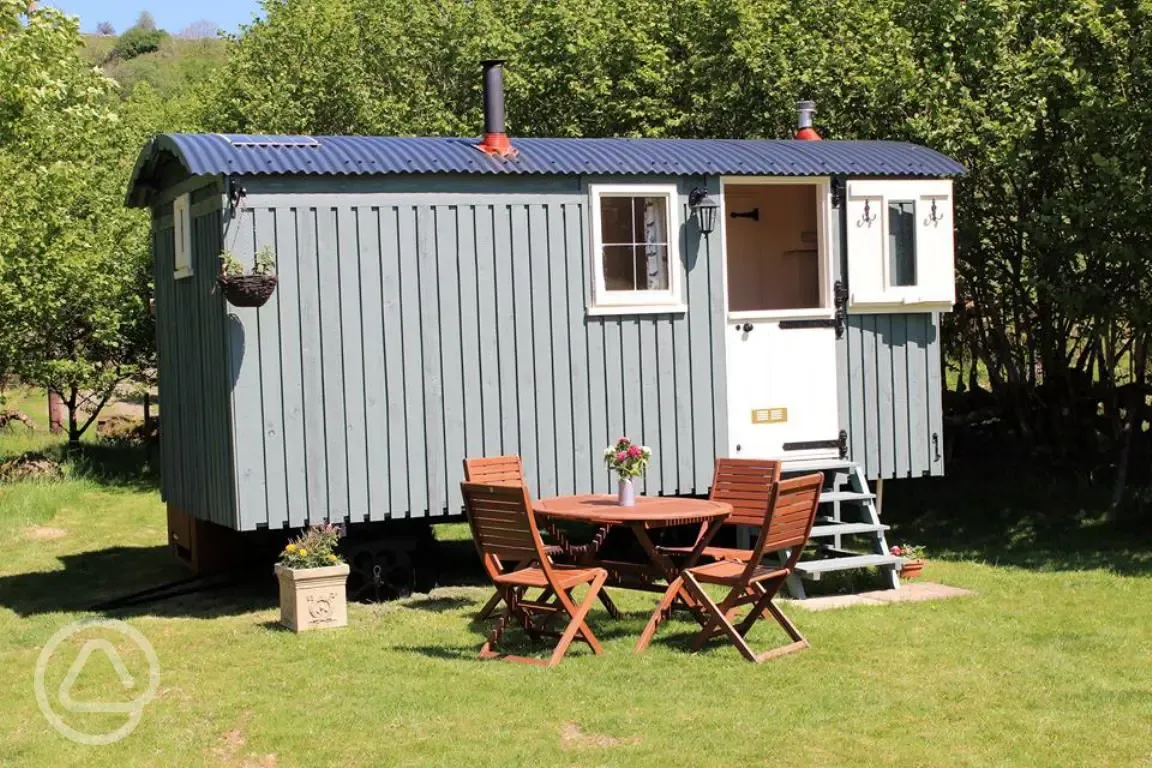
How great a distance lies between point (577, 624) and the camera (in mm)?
6859

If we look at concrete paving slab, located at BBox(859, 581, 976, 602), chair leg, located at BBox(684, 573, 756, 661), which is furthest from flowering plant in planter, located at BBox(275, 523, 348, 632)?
concrete paving slab, located at BBox(859, 581, 976, 602)

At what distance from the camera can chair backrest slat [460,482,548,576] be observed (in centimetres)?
682

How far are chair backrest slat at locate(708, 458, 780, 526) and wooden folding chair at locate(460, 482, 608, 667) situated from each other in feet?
4.04

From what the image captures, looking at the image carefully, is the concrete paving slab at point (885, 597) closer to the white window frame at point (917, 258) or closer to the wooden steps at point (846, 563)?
the wooden steps at point (846, 563)

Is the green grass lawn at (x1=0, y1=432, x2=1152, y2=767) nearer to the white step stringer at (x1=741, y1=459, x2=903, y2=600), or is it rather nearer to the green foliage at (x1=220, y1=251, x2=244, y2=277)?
the white step stringer at (x1=741, y1=459, x2=903, y2=600)

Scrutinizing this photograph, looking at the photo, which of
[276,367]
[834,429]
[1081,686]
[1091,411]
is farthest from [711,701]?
[1091,411]

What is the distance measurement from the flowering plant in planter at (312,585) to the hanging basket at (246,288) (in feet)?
4.56

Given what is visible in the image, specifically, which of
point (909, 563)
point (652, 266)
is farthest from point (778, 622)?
point (652, 266)

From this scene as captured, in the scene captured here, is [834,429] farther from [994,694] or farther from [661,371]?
[994,694]

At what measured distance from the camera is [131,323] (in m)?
17.2

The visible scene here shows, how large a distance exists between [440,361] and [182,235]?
1.98 meters

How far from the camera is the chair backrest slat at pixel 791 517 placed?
668 cm

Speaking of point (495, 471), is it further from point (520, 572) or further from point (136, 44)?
point (136, 44)

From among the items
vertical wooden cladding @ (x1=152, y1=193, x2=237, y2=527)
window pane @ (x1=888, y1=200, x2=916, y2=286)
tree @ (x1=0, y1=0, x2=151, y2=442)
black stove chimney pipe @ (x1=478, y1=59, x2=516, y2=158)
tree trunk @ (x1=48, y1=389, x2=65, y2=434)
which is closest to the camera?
vertical wooden cladding @ (x1=152, y1=193, x2=237, y2=527)
